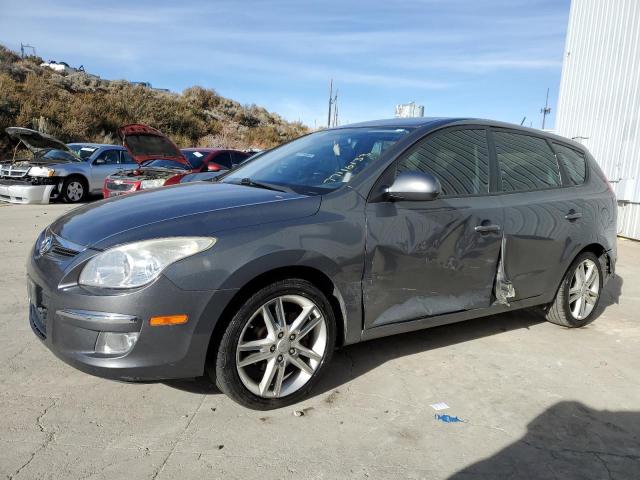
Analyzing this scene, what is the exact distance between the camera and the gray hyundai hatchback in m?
2.71

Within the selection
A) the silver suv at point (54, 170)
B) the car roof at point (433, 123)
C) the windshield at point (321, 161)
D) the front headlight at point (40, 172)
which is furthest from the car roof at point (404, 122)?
the front headlight at point (40, 172)

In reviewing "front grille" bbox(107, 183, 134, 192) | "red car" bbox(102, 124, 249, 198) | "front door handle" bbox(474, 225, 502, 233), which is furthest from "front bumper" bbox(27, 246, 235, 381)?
"front grille" bbox(107, 183, 134, 192)

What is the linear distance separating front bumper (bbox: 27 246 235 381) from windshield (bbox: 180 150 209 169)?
374 inches

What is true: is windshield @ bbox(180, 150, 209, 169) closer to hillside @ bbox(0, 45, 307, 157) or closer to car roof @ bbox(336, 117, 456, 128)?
car roof @ bbox(336, 117, 456, 128)

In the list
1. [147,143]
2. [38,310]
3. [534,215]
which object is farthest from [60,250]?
[147,143]

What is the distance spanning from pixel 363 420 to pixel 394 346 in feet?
3.88

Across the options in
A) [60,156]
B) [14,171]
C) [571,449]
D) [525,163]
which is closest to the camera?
[571,449]

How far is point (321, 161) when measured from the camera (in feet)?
12.5

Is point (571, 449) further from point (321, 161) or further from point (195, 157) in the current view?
point (195, 157)

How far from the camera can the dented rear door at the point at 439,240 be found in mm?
3338

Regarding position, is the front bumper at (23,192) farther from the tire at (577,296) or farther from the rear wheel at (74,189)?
the tire at (577,296)

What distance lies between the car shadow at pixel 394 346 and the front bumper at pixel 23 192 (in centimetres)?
1049

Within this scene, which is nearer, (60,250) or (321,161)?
(60,250)

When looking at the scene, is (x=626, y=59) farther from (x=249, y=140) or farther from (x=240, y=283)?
(x=249, y=140)
